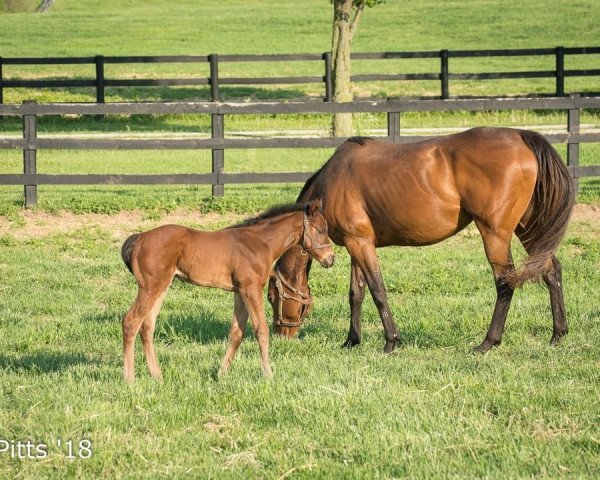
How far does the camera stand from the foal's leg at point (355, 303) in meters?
8.89

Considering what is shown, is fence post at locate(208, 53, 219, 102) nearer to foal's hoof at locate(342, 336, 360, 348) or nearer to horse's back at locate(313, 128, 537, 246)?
horse's back at locate(313, 128, 537, 246)

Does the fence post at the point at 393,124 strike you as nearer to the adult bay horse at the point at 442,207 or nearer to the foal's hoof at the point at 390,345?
the adult bay horse at the point at 442,207

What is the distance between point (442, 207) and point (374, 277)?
81cm

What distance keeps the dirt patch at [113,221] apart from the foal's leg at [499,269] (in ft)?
20.2

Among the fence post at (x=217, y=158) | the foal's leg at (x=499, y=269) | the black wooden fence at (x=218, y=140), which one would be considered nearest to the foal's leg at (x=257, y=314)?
the foal's leg at (x=499, y=269)

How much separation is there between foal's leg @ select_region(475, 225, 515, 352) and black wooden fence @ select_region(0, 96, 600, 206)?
6.67 metres

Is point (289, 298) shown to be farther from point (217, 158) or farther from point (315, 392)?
point (217, 158)

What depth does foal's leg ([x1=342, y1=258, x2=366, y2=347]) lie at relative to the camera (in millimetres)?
8891

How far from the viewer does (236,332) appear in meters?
7.48

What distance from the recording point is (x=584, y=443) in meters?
5.75

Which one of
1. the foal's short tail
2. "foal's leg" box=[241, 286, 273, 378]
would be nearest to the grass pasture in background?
the foal's short tail

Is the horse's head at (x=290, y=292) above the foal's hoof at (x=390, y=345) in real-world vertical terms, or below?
above

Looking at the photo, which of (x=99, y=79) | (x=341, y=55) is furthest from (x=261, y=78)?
(x=99, y=79)

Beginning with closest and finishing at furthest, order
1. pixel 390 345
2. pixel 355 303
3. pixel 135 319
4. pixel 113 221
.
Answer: pixel 135 319, pixel 390 345, pixel 355 303, pixel 113 221
